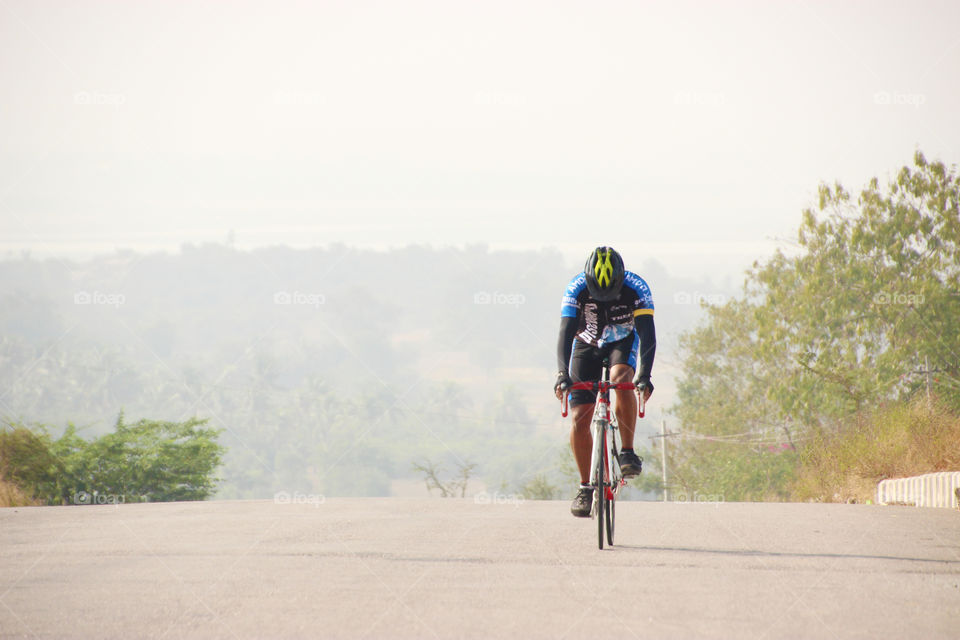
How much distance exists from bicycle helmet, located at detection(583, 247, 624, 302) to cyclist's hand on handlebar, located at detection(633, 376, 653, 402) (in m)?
0.72

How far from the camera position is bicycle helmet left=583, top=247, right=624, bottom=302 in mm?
7980

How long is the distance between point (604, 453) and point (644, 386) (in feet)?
1.97

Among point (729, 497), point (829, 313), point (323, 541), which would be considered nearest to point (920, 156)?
point (829, 313)

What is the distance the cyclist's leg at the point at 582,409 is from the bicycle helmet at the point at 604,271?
615mm

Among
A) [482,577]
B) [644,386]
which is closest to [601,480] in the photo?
[644,386]

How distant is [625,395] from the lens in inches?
319

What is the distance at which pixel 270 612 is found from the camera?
5.38m
